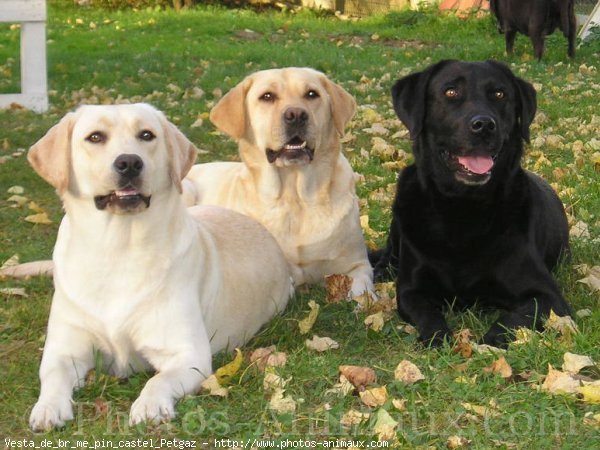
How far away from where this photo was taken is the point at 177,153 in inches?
154

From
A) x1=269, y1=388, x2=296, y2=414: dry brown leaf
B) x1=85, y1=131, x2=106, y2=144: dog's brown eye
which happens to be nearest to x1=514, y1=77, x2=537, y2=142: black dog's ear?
x1=269, y1=388, x2=296, y2=414: dry brown leaf

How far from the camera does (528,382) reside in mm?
3607

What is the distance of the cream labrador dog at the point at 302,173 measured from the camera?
514 cm

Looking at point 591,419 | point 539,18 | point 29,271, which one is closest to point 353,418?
point 591,419

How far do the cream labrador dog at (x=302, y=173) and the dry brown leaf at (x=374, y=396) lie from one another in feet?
5.35

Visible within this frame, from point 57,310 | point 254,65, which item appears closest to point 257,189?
point 57,310

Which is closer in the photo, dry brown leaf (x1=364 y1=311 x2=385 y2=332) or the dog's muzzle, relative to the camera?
the dog's muzzle

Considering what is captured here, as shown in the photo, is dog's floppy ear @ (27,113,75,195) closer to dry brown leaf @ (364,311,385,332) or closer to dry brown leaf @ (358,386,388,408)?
dry brown leaf @ (358,386,388,408)

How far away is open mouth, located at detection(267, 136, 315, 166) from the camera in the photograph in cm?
511

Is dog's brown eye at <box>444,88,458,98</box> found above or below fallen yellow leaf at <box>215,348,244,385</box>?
above

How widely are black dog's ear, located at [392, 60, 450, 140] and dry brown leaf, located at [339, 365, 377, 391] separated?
4.60 feet

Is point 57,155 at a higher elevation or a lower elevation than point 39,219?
higher

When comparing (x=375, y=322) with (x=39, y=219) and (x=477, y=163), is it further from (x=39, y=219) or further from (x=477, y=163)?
(x=39, y=219)

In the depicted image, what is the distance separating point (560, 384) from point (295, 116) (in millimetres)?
2123
